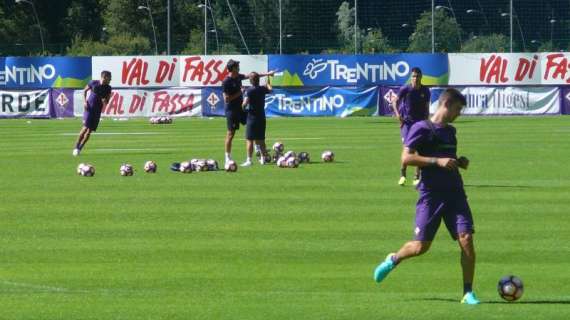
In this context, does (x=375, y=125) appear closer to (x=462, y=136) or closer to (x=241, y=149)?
(x=462, y=136)

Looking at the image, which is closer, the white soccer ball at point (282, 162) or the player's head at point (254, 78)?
the white soccer ball at point (282, 162)

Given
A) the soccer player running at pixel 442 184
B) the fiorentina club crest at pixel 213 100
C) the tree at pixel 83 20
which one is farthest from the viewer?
the tree at pixel 83 20

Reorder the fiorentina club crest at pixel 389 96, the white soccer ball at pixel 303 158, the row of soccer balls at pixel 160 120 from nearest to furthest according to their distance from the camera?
1. the white soccer ball at pixel 303 158
2. the row of soccer balls at pixel 160 120
3. the fiorentina club crest at pixel 389 96

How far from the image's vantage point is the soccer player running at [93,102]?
1256 inches

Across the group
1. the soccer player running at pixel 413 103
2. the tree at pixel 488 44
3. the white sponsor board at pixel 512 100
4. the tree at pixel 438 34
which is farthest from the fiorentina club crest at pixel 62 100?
the soccer player running at pixel 413 103

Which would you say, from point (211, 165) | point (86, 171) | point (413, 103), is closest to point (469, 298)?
point (413, 103)

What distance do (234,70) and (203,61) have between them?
33145 mm

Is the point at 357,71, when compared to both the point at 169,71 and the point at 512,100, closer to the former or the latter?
the point at 512,100

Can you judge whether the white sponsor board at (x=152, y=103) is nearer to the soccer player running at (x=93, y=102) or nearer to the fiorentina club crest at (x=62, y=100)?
the fiorentina club crest at (x=62, y=100)

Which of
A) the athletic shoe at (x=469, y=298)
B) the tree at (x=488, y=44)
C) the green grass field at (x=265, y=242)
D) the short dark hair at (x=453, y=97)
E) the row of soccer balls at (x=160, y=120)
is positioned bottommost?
the row of soccer balls at (x=160, y=120)

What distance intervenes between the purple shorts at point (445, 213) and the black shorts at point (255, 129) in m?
17.0

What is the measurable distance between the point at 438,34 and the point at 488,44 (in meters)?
11.6

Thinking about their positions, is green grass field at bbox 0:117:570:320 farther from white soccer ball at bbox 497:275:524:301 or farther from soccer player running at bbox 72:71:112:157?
soccer player running at bbox 72:71:112:157

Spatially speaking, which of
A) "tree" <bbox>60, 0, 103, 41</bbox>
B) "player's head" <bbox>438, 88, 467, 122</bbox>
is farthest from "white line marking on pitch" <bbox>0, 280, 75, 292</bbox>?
"tree" <bbox>60, 0, 103, 41</bbox>
